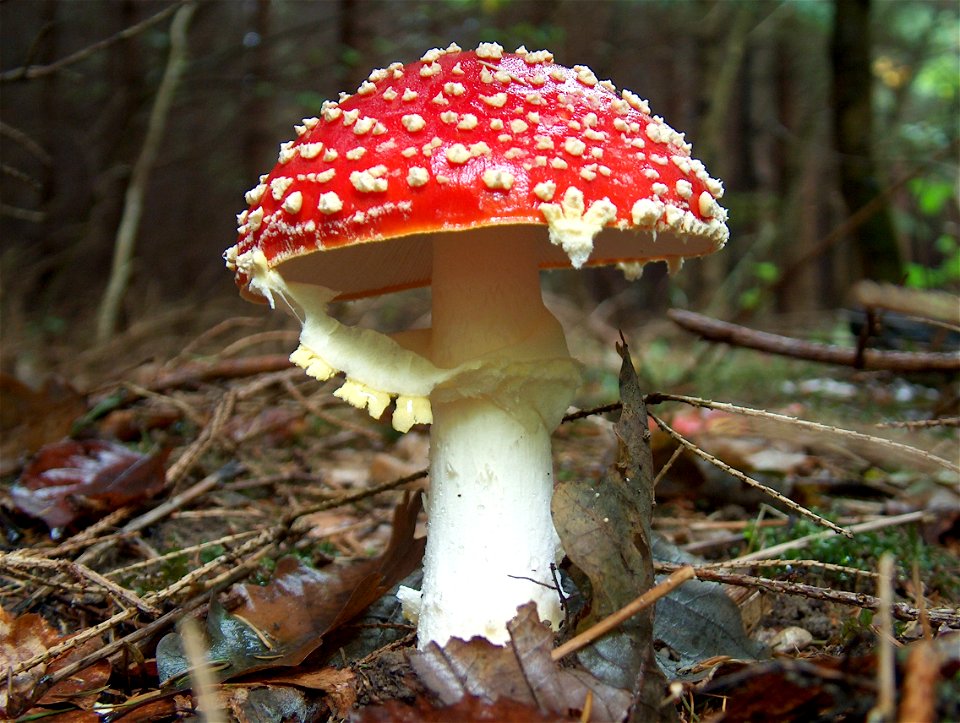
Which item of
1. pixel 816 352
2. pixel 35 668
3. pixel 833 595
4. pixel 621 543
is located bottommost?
pixel 35 668

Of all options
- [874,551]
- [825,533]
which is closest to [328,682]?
[825,533]

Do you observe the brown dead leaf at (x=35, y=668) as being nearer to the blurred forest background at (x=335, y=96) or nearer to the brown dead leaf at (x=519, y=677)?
the brown dead leaf at (x=519, y=677)

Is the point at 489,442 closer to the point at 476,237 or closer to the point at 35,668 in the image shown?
the point at 476,237

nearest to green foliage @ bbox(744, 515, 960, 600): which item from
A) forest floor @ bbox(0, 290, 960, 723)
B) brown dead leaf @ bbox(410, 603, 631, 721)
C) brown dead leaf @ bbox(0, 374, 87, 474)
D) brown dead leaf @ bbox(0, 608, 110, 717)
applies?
forest floor @ bbox(0, 290, 960, 723)

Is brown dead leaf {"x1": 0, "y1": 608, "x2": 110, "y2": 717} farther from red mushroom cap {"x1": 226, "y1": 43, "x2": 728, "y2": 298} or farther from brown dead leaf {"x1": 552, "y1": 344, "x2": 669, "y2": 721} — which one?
brown dead leaf {"x1": 552, "y1": 344, "x2": 669, "y2": 721}

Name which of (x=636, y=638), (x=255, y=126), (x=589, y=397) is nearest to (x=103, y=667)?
(x=636, y=638)

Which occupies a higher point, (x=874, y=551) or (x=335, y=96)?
(x=335, y=96)
